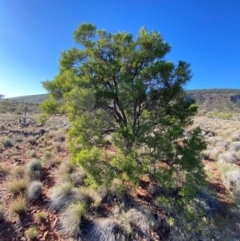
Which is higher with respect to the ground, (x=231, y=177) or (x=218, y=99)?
(x=218, y=99)

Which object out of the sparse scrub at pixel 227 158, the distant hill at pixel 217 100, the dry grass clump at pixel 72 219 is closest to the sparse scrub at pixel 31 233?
the dry grass clump at pixel 72 219

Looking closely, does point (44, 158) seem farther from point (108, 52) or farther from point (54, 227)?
point (108, 52)

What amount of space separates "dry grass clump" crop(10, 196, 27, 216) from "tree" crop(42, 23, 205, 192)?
2547mm

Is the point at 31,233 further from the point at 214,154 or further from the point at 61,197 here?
the point at 214,154

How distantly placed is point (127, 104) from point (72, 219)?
14.8ft

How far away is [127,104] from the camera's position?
810 centimetres

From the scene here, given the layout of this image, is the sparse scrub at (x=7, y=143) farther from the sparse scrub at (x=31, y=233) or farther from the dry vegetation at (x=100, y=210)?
the sparse scrub at (x=31, y=233)

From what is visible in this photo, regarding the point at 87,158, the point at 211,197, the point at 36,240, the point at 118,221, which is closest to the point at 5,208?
the point at 36,240

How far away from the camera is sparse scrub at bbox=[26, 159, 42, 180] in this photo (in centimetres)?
999

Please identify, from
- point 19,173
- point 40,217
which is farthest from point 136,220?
point 19,173

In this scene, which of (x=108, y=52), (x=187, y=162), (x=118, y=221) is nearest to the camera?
(x=118, y=221)

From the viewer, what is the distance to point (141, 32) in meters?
7.77

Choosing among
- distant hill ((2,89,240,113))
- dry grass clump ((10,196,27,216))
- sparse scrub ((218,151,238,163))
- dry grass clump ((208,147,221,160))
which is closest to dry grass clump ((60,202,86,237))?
dry grass clump ((10,196,27,216))

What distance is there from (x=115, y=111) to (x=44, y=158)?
638 cm
